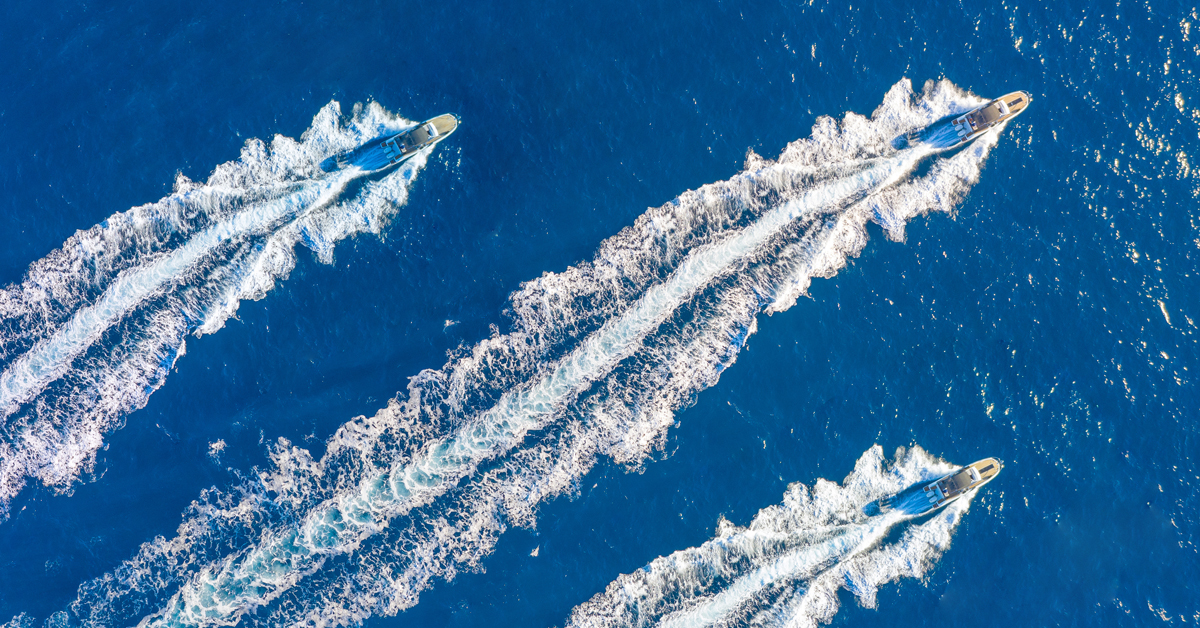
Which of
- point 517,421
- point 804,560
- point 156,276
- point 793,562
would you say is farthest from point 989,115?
point 156,276

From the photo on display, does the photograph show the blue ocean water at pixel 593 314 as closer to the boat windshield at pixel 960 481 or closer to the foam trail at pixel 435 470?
the foam trail at pixel 435 470

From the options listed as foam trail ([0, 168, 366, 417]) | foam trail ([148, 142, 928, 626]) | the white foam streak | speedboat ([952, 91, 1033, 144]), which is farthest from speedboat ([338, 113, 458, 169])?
the white foam streak

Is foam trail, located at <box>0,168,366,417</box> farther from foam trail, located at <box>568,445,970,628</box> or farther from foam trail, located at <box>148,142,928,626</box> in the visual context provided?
foam trail, located at <box>568,445,970,628</box>

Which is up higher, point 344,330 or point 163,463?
point 344,330

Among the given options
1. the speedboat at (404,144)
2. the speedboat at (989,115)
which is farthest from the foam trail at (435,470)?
the speedboat at (404,144)

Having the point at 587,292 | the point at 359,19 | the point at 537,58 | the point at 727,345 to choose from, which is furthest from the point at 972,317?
the point at 359,19

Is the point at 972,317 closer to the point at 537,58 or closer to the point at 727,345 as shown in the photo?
the point at 727,345

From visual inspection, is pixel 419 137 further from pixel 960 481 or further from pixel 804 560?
pixel 960 481
